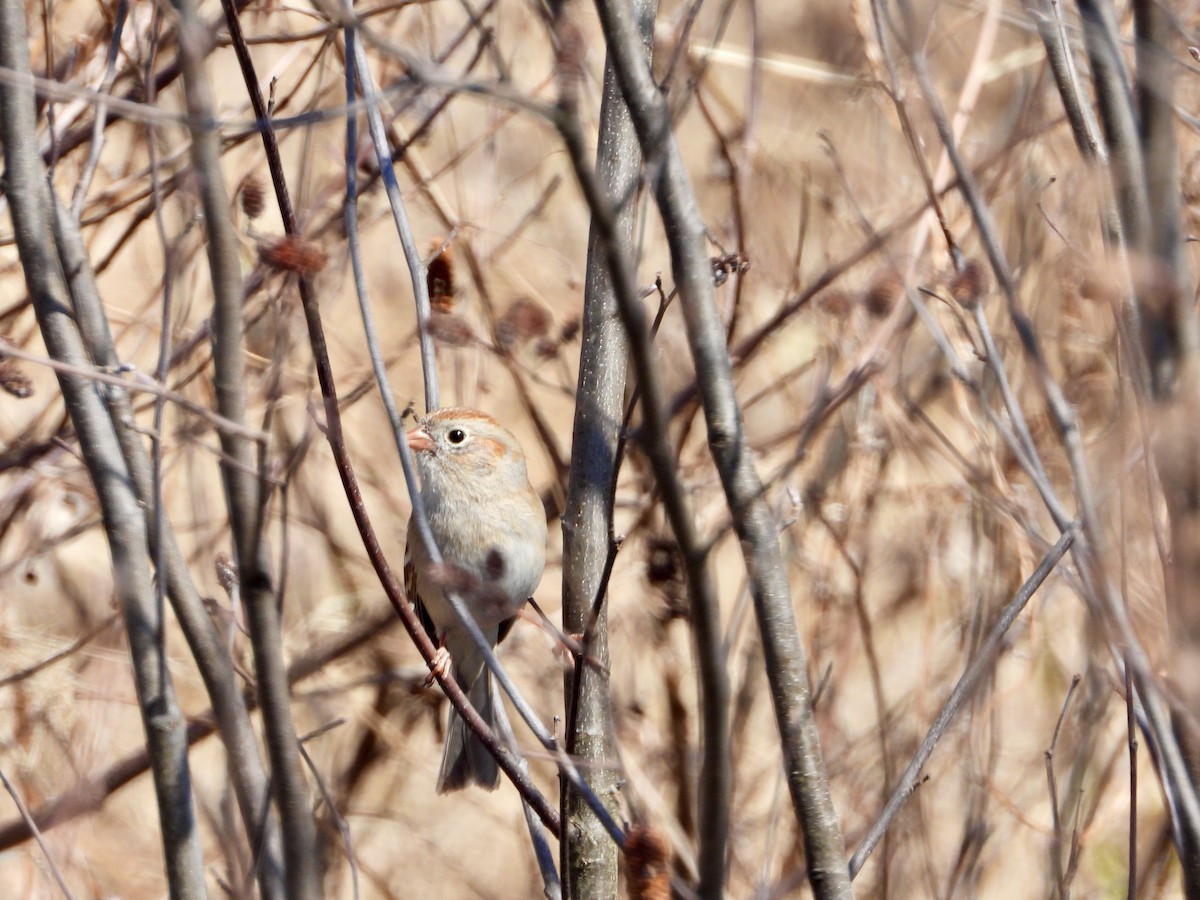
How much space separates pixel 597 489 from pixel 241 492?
136cm

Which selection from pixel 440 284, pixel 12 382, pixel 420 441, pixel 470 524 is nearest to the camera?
pixel 12 382

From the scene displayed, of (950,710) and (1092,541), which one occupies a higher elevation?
(1092,541)

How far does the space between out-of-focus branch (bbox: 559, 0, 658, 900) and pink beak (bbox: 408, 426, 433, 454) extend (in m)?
A: 0.92

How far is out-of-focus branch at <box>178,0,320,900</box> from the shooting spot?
1.63 meters

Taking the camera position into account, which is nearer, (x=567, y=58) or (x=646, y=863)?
(x=567, y=58)

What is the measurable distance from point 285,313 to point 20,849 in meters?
3.11

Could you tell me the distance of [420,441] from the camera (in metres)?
3.88

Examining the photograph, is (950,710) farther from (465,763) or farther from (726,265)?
(465,763)

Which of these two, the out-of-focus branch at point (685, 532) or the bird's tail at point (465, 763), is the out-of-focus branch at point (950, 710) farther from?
the bird's tail at point (465, 763)

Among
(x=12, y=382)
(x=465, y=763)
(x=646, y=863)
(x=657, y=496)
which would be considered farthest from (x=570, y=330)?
(x=646, y=863)

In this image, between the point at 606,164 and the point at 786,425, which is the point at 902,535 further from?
the point at 606,164

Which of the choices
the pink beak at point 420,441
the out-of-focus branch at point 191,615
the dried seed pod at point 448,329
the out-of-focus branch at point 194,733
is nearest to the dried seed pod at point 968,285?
the dried seed pod at point 448,329

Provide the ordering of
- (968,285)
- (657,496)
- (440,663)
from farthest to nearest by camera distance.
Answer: (657,496) < (440,663) < (968,285)

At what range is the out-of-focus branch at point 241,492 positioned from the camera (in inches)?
64.2
